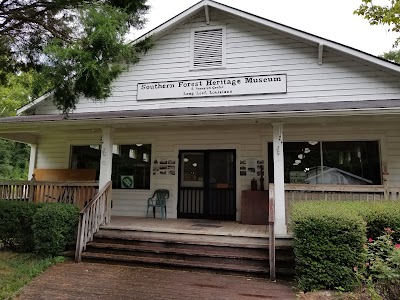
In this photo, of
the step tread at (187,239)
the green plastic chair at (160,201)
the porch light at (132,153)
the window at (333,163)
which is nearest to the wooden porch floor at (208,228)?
the step tread at (187,239)

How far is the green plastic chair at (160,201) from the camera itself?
865 centimetres

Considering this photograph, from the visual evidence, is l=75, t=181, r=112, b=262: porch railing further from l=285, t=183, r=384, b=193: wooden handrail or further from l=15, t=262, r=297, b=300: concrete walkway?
l=285, t=183, r=384, b=193: wooden handrail

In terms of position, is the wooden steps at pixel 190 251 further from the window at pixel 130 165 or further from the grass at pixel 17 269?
the window at pixel 130 165

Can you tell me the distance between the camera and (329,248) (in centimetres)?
446

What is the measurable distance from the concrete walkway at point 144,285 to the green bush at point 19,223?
1.42m

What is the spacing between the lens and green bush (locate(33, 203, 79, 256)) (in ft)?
20.0

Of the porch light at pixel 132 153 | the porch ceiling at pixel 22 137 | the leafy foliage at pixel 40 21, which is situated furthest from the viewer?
the porch light at pixel 132 153

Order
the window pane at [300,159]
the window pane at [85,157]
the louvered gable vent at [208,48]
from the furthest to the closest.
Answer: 1. the window pane at [85,157]
2. the louvered gable vent at [208,48]
3. the window pane at [300,159]

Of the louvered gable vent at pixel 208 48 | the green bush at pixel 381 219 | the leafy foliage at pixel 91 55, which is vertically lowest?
the green bush at pixel 381 219

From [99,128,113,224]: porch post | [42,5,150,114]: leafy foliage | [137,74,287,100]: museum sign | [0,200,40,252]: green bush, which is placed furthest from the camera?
[137,74,287,100]: museum sign

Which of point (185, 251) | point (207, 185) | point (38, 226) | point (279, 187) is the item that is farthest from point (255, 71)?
point (38, 226)

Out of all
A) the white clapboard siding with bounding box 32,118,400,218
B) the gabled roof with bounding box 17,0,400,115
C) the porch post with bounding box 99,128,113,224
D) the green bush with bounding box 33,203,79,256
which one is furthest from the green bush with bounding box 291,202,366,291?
the gabled roof with bounding box 17,0,400,115

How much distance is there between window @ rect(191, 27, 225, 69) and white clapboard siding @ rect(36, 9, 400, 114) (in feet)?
0.52

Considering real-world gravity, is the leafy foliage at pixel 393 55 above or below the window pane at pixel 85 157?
above
